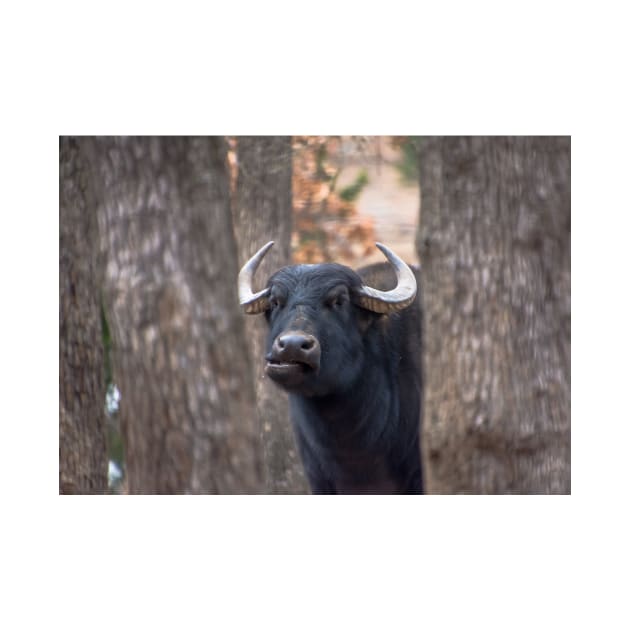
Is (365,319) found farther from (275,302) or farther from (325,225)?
(325,225)

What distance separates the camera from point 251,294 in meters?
5.27

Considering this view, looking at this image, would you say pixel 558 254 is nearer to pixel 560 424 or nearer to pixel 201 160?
pixel 560 424

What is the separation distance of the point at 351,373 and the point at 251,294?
0.74 m

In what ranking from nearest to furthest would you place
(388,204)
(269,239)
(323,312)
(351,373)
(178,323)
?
(178,323) → (323,312) → (351,373) → (269,239) → (388,204)

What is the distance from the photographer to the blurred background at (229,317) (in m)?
3.17

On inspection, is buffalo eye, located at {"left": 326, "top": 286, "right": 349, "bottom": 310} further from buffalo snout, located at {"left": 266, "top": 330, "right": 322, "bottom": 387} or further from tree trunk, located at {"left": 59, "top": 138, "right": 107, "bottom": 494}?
tree trunk, located at {"left": 59, "top": 138, "right": 107, "bottom": 494}

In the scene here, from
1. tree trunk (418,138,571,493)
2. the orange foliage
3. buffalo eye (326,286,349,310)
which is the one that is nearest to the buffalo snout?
buffalo eye (326,286,349,310)

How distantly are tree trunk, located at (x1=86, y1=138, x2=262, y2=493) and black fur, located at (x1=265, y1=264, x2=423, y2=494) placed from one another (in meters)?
1.70

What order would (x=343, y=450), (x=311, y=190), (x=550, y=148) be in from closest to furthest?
(x=550, y=148) < (x=343, y=450) < (x=311, y=190)

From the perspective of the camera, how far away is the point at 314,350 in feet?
15.6

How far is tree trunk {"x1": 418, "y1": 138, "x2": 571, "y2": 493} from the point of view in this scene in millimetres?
3893

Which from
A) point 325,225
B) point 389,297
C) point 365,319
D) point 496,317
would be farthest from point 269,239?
point 496,317

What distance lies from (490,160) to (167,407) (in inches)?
73.3

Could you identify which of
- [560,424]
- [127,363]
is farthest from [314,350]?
[127,363]
